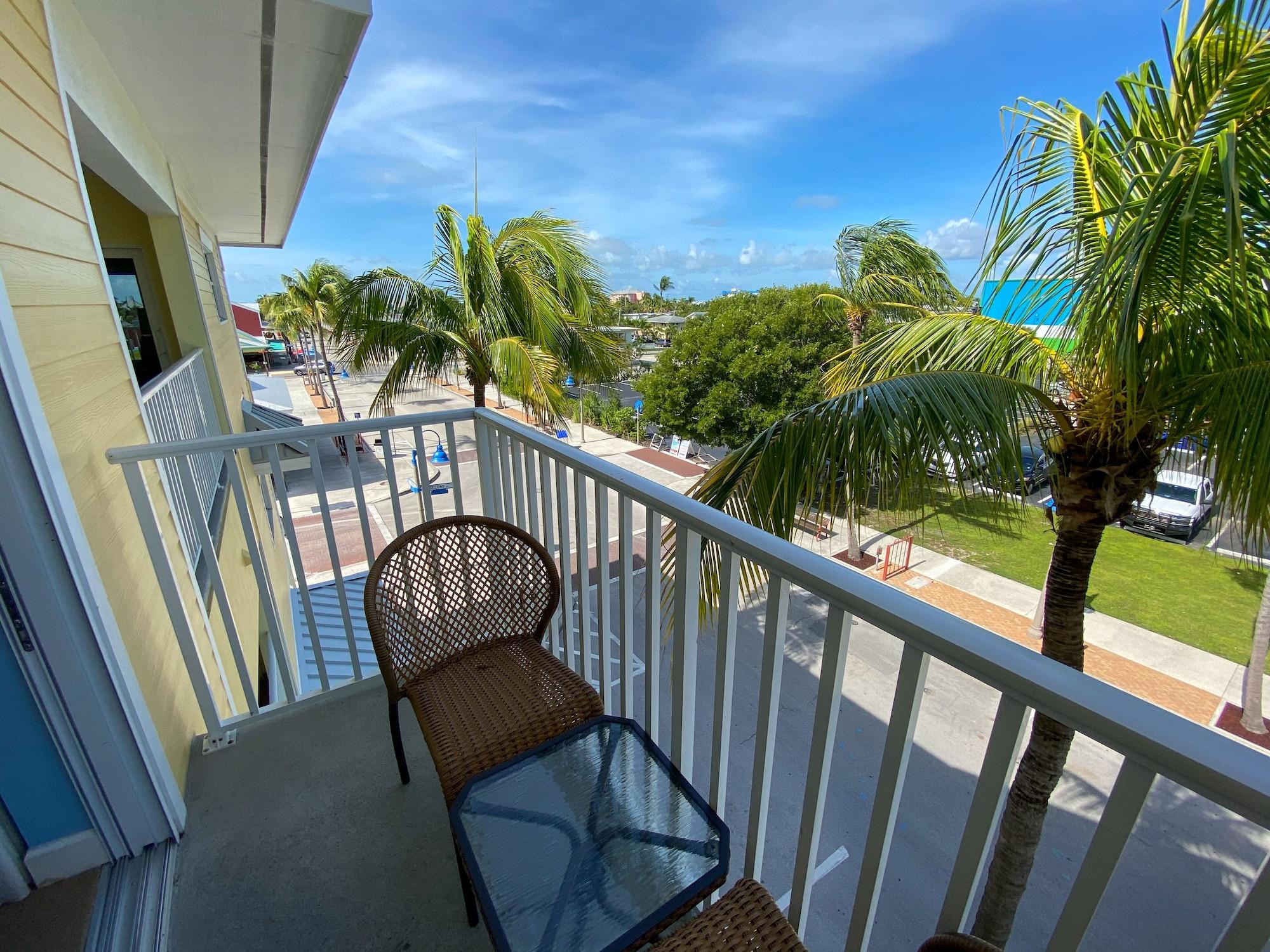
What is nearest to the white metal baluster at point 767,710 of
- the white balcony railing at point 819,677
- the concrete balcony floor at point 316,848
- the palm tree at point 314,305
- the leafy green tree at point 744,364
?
the white balcony railing at point 819,677

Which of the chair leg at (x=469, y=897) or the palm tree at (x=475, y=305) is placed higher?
the palm tree at (x=475, y=305)

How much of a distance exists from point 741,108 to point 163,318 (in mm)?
18178

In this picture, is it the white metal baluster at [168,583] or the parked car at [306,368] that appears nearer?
the white metal baluster at [168,583]

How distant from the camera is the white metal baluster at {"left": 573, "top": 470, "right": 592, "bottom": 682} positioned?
5.47 ft

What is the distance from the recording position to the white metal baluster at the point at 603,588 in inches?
62.7

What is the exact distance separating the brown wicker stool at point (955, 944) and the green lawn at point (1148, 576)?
7.22 metres

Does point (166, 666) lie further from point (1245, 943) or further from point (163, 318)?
point (163, 318)

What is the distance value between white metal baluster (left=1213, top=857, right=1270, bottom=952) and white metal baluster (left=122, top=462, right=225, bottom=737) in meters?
2.44

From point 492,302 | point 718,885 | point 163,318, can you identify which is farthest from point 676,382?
point 718,885

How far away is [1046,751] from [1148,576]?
421 inches

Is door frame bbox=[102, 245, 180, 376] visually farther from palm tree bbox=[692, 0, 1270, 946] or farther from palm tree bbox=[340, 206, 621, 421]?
palm tree bbox=[692, 0, 1270, 946]

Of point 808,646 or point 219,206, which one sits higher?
point 219,206

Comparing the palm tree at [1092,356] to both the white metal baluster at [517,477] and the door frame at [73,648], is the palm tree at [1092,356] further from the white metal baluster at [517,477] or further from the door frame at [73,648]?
the door frame at [73,648]

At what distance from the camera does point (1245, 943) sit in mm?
574
